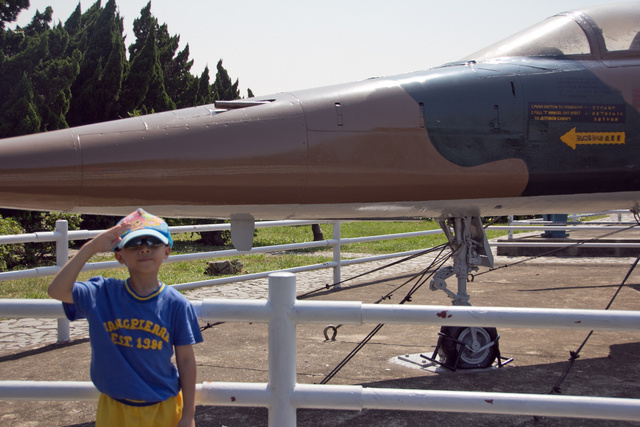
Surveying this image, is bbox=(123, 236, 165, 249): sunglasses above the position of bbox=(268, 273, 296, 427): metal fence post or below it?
above

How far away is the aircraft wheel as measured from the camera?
16.8 feet

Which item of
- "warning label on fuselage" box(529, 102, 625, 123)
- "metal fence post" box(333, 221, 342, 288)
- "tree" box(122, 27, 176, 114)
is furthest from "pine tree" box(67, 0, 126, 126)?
"warning label on fuselage" box(529, 102, 625, 123)

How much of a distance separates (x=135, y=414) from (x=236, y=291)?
812 cm

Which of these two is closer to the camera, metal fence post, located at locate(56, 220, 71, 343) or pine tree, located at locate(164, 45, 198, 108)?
metal fence post, located at locate(56, 220, 71, 343)

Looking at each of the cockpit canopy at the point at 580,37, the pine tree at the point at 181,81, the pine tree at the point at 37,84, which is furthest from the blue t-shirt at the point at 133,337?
the pine tree at the point at 181,81

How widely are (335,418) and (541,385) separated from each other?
1.76 m

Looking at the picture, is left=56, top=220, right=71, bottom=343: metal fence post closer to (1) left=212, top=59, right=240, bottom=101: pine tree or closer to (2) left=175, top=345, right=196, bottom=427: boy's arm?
(2) left=175, top=345, right=196, bottom=427: boy's arm

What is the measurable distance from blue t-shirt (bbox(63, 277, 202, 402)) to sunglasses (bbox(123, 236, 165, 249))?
18cm

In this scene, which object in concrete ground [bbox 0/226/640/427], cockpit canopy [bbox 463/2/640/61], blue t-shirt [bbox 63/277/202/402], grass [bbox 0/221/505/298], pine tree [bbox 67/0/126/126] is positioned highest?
pine tree [bbox 67/0/126/126]

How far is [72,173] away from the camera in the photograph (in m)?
3.45

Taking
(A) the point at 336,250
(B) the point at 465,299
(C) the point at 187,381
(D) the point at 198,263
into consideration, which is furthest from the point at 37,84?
(C) the point at 187,381

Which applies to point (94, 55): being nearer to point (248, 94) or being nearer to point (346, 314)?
point (248, 94)

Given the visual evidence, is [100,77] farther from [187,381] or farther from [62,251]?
[187,381]

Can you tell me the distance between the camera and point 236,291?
10453 mm
